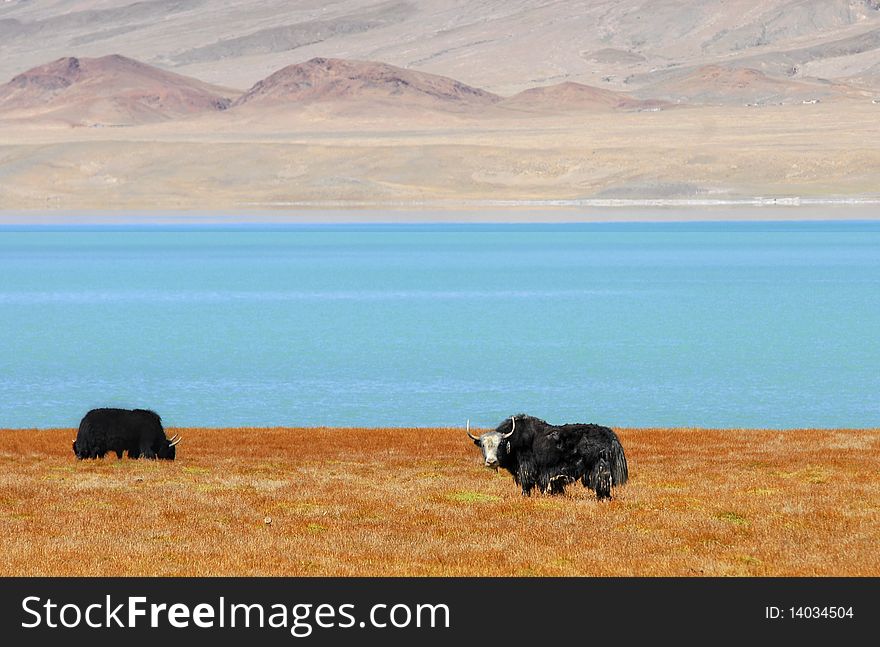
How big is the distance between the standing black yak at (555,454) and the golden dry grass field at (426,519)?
28cm

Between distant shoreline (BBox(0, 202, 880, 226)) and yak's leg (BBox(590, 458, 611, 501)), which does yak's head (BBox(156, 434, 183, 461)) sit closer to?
yak's leg (BBox(590, 458, 611, 501))

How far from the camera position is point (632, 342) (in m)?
62.6

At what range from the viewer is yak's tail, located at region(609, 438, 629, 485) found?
16781mm

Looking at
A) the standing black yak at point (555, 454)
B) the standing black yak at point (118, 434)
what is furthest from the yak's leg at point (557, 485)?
the standing black yak at point (118, 434)

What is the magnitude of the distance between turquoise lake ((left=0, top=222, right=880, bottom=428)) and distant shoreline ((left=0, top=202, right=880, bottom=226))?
34470 millimetres

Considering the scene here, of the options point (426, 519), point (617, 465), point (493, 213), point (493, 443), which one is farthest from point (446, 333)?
point (493, 213)

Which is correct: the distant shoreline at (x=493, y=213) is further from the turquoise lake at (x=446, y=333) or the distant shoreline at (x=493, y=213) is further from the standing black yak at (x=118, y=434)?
the standing black yak at (x=118, y=434)

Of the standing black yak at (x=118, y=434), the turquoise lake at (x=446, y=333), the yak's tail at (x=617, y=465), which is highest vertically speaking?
the yak's tail at (x=617, y=465)

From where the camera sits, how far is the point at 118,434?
22.7 meters

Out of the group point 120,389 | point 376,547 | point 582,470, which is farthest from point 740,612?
point 120,389

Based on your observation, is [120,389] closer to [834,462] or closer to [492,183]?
[834,462]

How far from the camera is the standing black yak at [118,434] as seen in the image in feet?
74.5

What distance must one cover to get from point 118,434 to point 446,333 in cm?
4404

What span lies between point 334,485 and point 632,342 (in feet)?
147
